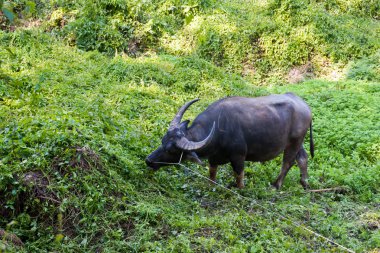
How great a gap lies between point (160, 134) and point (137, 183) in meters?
1.64

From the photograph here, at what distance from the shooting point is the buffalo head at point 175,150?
17.7ft

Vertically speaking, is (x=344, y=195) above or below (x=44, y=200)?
below

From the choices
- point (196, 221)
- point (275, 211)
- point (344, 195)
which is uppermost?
point (196, 221)

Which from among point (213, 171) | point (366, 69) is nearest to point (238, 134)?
point (213, 171)

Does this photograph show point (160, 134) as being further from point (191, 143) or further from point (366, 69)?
point (366, 69)

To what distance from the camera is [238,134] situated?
5.72 m

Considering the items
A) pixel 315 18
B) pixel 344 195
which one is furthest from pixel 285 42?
pixel 344 195

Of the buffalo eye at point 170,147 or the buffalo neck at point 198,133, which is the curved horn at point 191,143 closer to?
the buffalo eye at point 170,147

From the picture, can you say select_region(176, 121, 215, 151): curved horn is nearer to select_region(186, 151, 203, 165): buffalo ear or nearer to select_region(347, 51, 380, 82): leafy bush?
select_region(186, 151, 203, 165): buffalo ear

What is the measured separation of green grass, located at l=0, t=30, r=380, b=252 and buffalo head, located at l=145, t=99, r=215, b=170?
0.19 metres

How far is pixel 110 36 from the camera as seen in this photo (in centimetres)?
1123

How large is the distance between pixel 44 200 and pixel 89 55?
6.42 metres

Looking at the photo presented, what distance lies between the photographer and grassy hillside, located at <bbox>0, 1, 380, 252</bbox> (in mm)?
4215

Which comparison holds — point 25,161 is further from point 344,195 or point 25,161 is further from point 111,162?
point 344,195
